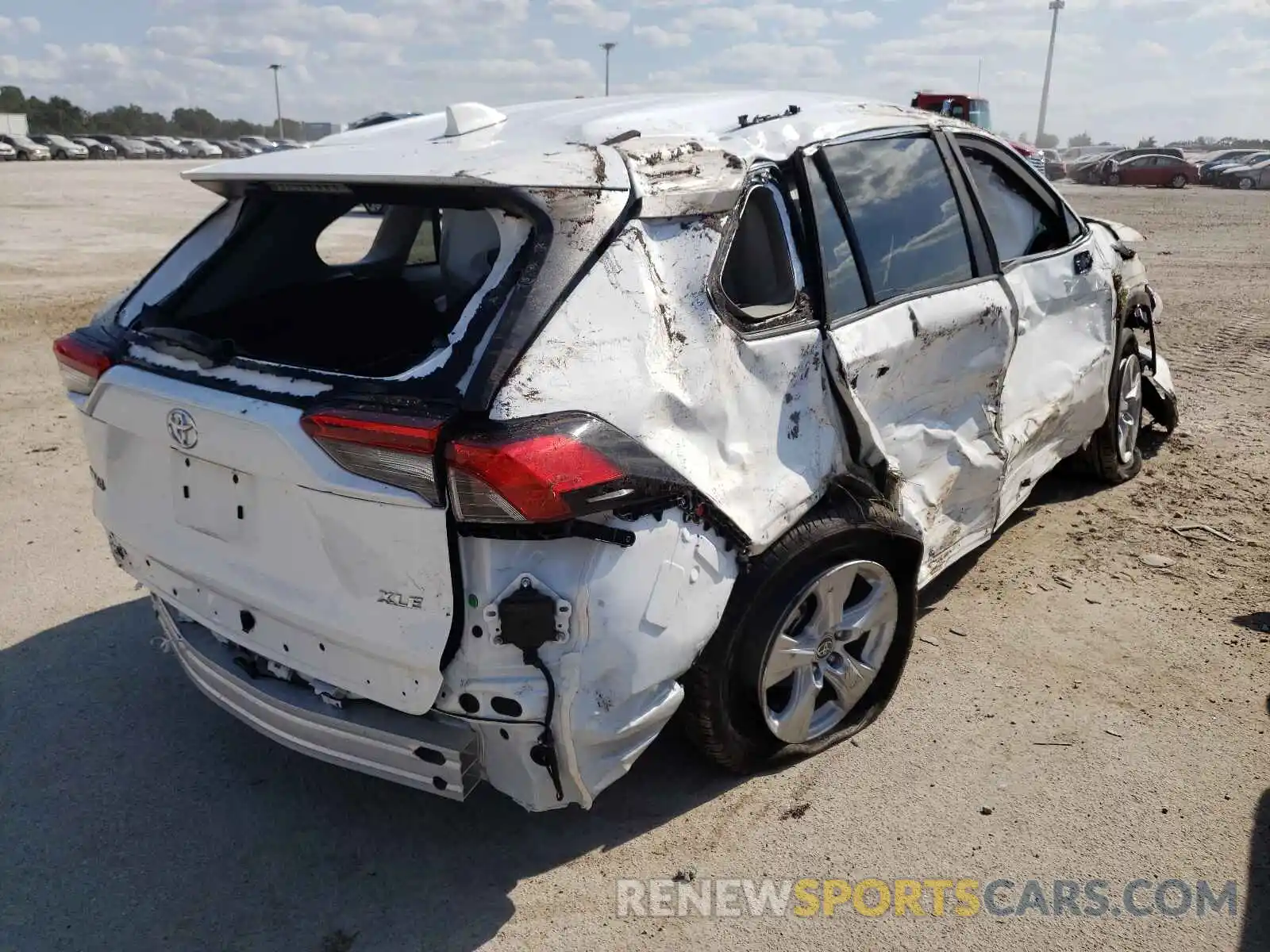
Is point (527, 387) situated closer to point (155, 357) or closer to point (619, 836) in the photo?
point (155, 357)

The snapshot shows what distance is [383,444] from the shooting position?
2.18m

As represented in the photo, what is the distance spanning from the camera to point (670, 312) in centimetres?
248

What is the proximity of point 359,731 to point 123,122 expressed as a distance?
3852 inches

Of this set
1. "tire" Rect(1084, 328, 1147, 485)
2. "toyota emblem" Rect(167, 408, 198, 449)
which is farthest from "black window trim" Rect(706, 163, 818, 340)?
"tire" Rect(1084, 328, 1147, 485)

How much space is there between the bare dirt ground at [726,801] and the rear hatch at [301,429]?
0.64 meters

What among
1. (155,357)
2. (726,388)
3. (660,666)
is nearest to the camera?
(660,666)

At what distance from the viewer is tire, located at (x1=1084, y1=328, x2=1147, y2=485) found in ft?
16.2

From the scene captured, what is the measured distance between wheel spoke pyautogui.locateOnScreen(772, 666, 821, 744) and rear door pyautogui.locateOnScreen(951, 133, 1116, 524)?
1362 mm

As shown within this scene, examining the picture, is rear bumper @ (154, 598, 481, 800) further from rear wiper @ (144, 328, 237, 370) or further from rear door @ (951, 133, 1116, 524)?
rear door @ (951, 133, 1116, 524)

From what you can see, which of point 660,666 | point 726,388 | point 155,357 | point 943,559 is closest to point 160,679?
point 155,357

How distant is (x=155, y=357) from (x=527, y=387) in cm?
124

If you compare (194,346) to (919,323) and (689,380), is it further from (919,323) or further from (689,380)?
(919,323)

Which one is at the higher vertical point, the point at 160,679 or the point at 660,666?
the point at 660,666

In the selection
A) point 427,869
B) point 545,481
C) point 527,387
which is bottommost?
point 427,869
